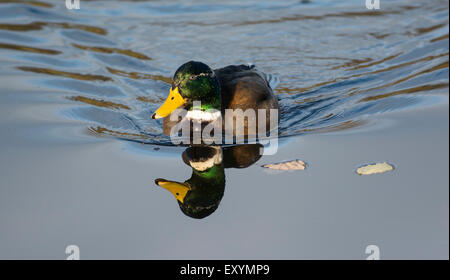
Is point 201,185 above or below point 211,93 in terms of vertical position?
below

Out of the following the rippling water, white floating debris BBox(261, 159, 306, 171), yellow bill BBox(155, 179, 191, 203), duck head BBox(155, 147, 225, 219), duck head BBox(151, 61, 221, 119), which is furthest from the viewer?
the rippling water

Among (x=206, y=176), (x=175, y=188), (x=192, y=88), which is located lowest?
(x=175, y=188)

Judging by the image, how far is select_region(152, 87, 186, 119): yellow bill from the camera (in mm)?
6809

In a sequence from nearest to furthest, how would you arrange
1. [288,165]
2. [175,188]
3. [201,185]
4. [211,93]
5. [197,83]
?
[175,188] → [201,185] → [288,165] → [197,83] → [211,93]

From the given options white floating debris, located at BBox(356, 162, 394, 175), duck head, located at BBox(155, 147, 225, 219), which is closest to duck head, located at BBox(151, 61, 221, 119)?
duck head, located at BBox(155, 147, 225, 219)

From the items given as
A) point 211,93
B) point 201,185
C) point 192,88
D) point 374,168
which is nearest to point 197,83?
point 192,88

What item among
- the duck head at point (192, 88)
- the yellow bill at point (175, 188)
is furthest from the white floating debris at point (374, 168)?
the duck head at point (192, 88)

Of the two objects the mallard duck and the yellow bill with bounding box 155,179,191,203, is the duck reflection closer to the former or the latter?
the yellow bill with bounding box 155,179,191,203

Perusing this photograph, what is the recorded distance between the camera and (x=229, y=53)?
379 inches

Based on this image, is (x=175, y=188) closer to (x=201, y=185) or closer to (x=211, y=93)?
(x=201, y=185)

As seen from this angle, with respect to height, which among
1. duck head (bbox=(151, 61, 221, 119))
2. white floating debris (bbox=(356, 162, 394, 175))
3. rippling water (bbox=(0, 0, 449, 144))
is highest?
rippling water (bbox=(0, 0, 449, 144))

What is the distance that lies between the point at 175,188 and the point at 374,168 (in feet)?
6.05

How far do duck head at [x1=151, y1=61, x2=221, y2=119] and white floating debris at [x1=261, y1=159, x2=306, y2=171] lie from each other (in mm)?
1169

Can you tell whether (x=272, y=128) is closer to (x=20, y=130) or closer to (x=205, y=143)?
(x=205, y=143)
